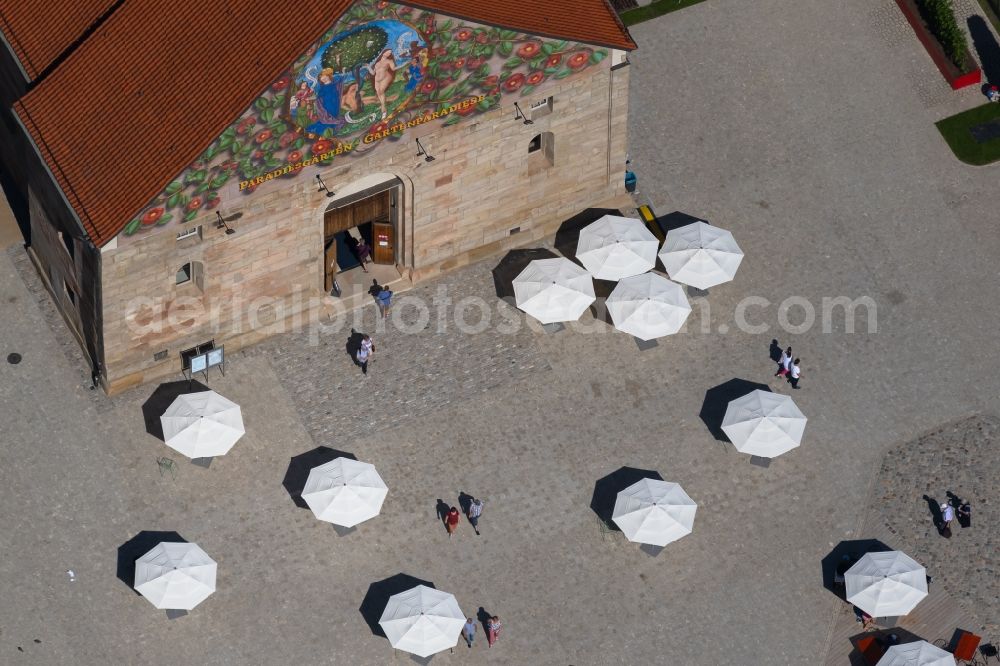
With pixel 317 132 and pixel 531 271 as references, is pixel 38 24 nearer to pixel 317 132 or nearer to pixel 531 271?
pixel 317 132

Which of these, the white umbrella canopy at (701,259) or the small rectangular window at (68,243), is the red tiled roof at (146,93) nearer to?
the small rectangular window at (68,243)

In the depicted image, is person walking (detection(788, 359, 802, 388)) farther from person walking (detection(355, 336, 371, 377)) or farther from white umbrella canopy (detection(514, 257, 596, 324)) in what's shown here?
person walking (detection(355, 336, 371, 377))

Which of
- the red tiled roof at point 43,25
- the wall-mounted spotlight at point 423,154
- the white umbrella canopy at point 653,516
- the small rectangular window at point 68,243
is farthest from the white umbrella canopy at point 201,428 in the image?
the white umbrella canopy at point 653,516

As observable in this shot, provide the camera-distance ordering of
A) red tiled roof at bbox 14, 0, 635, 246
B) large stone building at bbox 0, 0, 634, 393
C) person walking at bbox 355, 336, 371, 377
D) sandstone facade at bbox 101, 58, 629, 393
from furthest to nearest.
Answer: person walking at bbox 355, 336, 371, 377 < sandstone facade at bbox 101, 58, 629, 393 < large stone building at bbox 0, 0, 634, 393 < red tiled roof at bbox 14, 0, 635, 246

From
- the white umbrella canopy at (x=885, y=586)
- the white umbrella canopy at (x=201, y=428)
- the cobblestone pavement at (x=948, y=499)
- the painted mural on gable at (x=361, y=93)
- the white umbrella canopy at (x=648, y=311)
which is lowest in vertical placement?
the cobblestone pavement at (x=948, y=499)

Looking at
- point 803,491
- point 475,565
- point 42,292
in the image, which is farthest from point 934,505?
point 42,292

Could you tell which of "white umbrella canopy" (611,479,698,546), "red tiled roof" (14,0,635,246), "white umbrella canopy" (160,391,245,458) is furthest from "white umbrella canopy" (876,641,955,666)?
"red tiled roof" (14,0,635,246)
